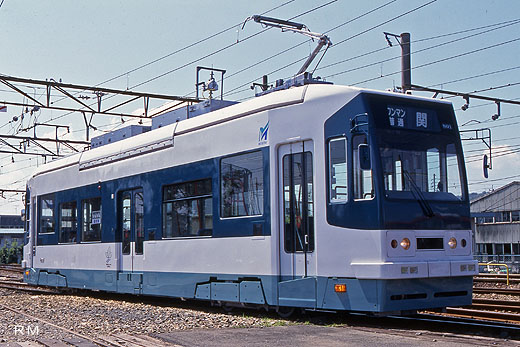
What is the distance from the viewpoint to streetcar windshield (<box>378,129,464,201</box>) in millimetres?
10008

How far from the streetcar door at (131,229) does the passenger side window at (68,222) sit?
253 centimetres

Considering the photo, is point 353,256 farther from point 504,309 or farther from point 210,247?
point 504,309

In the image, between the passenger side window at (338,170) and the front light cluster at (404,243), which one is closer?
the front light cluster at (404,243)

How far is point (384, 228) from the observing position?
9648 millimetres

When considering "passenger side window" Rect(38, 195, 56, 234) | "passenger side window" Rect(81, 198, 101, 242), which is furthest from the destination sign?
"passenger side window" Rect(38, 195, 56, 234)

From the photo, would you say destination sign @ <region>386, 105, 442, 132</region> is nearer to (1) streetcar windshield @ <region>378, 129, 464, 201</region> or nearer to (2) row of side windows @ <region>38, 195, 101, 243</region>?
(1) streetcar windshield @ <region>378, 129, 464, 201</region>

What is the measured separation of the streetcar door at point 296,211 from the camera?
10477 mm

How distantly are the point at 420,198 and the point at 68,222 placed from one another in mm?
10441

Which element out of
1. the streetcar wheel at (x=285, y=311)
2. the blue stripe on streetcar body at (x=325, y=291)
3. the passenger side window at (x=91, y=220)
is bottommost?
the streetcar wheel at (x=285, y=311)

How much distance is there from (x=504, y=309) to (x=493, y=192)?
43.3 meters

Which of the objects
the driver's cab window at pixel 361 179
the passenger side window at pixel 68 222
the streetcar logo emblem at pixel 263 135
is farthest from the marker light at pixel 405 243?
the passenger side window at pixel 68 222

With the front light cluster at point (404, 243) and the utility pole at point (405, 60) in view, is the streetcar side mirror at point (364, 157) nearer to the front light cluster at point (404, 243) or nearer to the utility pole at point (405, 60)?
the front light cluster at point (404, 243)

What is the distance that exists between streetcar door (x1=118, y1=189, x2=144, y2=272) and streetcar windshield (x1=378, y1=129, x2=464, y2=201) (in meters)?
6.20

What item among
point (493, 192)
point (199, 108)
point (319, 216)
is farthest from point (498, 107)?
point (493, 192)
